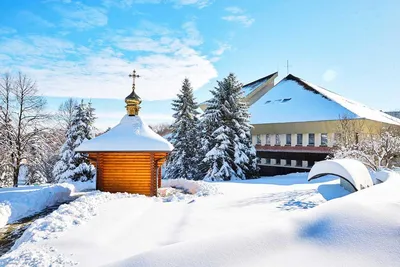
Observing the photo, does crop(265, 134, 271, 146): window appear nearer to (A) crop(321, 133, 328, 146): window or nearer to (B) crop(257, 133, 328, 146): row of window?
(B) crop(257, 133, 328, 146): row of window

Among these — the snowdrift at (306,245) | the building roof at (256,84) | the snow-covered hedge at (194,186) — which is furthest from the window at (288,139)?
the snowdrift at (306,245)

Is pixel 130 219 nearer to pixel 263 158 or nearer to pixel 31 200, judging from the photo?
pixel 31 200

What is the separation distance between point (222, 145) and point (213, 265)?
17.4 meters

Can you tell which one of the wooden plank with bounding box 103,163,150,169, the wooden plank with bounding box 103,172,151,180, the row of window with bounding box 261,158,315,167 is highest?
the wooden plank with bounding box 103,163,150,169

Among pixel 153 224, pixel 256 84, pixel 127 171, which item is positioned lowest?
pixel 153 224

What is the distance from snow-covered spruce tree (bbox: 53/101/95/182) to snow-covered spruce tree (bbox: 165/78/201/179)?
22.8ft

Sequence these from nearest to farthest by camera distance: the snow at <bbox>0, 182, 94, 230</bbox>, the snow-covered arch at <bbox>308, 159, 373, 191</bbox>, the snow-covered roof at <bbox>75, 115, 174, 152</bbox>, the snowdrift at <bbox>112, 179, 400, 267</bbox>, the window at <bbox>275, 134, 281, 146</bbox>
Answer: the snowdrift at <bbox>112, 179, 400, 267</bbox>, the snow-covered arch at <bbox>308, 159, 373, 191</bbox>, the snow at <bbox>0, 182, 94, 230</bbox>, the snow-covered roof at <bbox>75, 115, 174, 152</bbox>, the window at <bbox>275, 134, 281, 146</bbox>

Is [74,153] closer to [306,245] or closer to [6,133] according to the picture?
[6,133]

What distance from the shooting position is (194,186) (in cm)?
1254

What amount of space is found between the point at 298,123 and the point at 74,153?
1949 cm

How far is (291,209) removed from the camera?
698 centimetres

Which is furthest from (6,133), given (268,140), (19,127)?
(268,140)

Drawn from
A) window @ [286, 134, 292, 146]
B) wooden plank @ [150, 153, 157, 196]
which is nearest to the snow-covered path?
wooden plank @ [150, 153, 157, 196]

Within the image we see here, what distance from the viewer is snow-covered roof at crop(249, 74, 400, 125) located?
22.5 m
